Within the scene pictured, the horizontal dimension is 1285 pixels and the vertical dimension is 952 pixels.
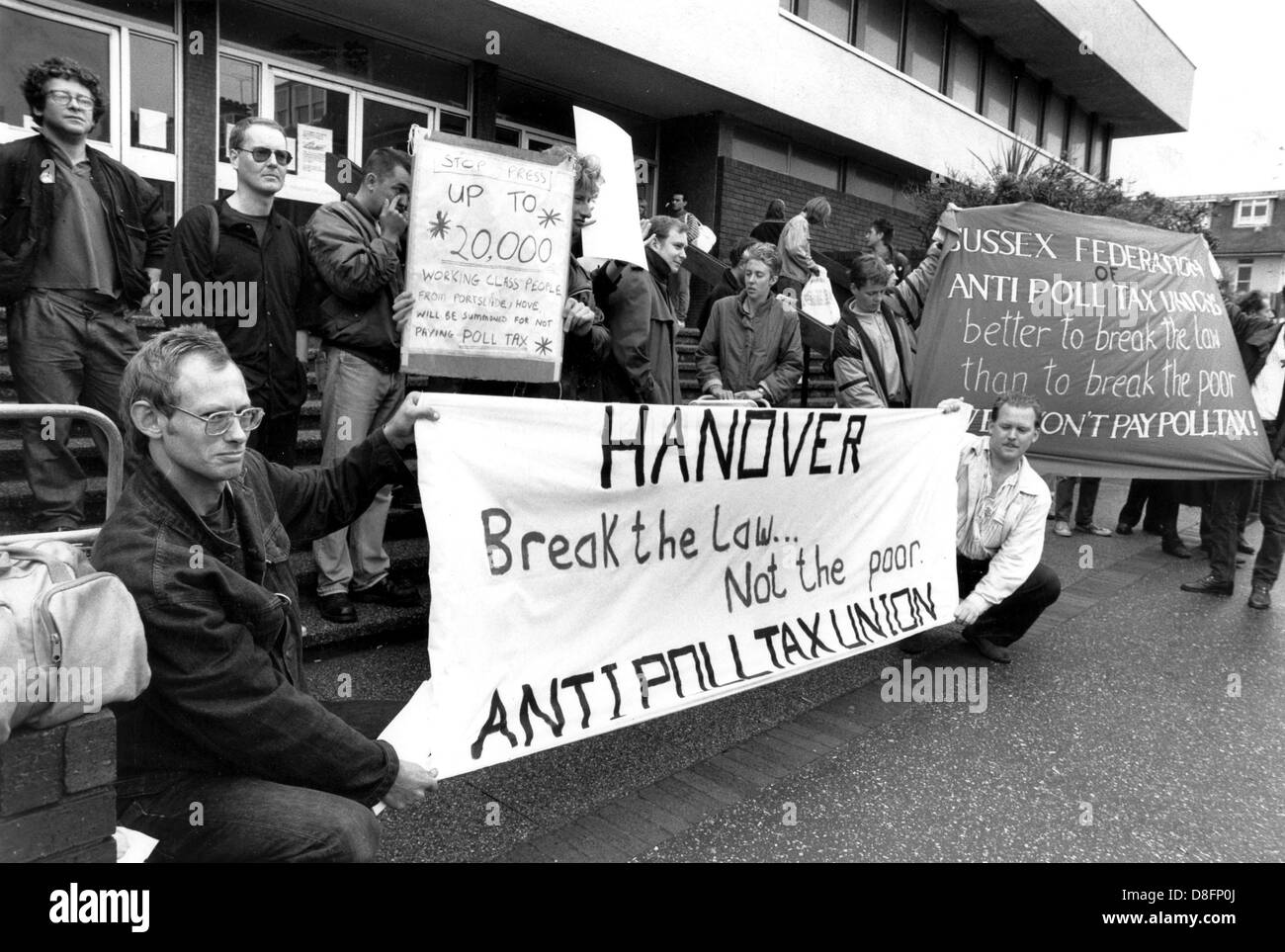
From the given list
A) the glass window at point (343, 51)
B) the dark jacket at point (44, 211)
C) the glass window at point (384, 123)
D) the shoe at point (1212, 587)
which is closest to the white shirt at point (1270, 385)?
the shoe at point (1212, 587)

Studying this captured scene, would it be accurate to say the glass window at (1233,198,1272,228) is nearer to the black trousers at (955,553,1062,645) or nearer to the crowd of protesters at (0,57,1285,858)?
the crowd of protesters at (0,57,1285,858)

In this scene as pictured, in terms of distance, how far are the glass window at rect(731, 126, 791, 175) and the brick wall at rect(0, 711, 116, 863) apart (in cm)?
1247

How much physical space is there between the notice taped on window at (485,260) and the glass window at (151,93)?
5.48m

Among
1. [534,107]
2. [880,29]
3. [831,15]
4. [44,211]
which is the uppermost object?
[880,29]

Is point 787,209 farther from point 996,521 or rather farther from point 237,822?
point 237,822

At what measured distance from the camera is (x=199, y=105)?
26.8 ft

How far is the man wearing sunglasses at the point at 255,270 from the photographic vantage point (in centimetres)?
400

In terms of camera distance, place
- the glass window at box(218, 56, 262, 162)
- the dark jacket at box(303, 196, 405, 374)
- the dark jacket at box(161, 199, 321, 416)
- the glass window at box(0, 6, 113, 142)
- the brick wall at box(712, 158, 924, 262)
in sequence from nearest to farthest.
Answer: the dark jacket at box(161, 199, 321, 416) → the dark jacket at box(303, 196, 405, 374) → the glass window at box(0, 6, 113, 142) → the glass window at box(218, 56, 262, 162) → the brick wall at box(712, 158, 924, 262)

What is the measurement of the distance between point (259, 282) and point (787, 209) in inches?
434

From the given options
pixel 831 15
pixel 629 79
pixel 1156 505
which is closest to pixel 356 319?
pixel 1156 505

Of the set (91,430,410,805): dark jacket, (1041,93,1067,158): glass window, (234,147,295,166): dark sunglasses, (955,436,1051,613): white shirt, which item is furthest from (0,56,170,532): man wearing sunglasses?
(1041,93,1067,158): glass window

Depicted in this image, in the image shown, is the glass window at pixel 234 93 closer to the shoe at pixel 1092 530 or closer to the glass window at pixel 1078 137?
the shoe at pixel 1092 530

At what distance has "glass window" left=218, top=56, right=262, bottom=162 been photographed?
8.42 m

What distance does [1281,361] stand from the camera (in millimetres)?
6570
